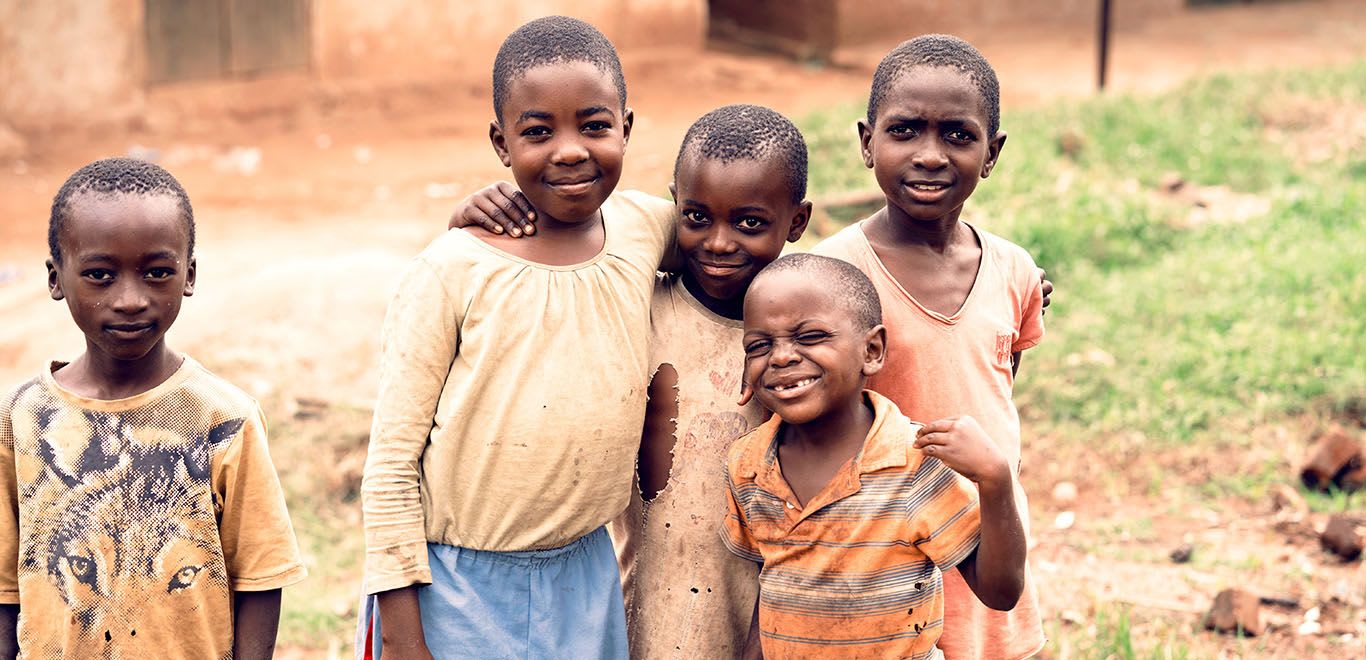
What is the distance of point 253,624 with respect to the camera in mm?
2127

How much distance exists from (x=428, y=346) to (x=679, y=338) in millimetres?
400

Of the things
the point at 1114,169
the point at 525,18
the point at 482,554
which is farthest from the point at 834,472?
the point at 525,18

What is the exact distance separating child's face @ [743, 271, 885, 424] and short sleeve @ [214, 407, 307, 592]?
2.33ft

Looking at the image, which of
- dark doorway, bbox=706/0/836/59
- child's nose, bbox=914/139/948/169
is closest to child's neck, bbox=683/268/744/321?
child's nose, bbox=914/139/948/169

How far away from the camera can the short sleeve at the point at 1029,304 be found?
2416 mm

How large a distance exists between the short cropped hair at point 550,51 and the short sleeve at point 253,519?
2.04 feet

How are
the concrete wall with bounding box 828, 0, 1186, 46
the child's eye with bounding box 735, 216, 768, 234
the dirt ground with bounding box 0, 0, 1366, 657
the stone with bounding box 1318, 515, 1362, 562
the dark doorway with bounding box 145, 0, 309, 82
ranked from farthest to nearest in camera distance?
the concrete wall with bounding box 828, 0, 1186, 46, the dark doorway with bounding box 145, 0, 309, 82, the dirt ground with bounding box 0, 0, 1366, 657, the stone with bounding box 1318, 515, 1362, 562, the child's eye with bounding box 735, 216, 768, 234

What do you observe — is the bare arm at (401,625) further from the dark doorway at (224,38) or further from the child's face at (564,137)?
the dark doorway at (224,38)

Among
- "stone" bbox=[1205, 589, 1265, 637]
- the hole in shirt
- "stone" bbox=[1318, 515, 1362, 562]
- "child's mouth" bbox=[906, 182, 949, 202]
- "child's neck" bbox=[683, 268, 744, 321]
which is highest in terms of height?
"child's mouth" bbox=[906, 182, 949, 202]

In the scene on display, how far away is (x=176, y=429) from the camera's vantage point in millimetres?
2041

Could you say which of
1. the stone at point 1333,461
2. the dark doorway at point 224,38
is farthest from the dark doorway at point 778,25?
the stone at point 1333,461

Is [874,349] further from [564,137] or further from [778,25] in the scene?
[778,25]

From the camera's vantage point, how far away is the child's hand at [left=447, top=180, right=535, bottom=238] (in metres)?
2.19

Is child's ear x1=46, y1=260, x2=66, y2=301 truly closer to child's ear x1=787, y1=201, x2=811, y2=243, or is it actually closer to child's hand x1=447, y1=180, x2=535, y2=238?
child's hand x1=447, y1=180, x2=535, y2=238
